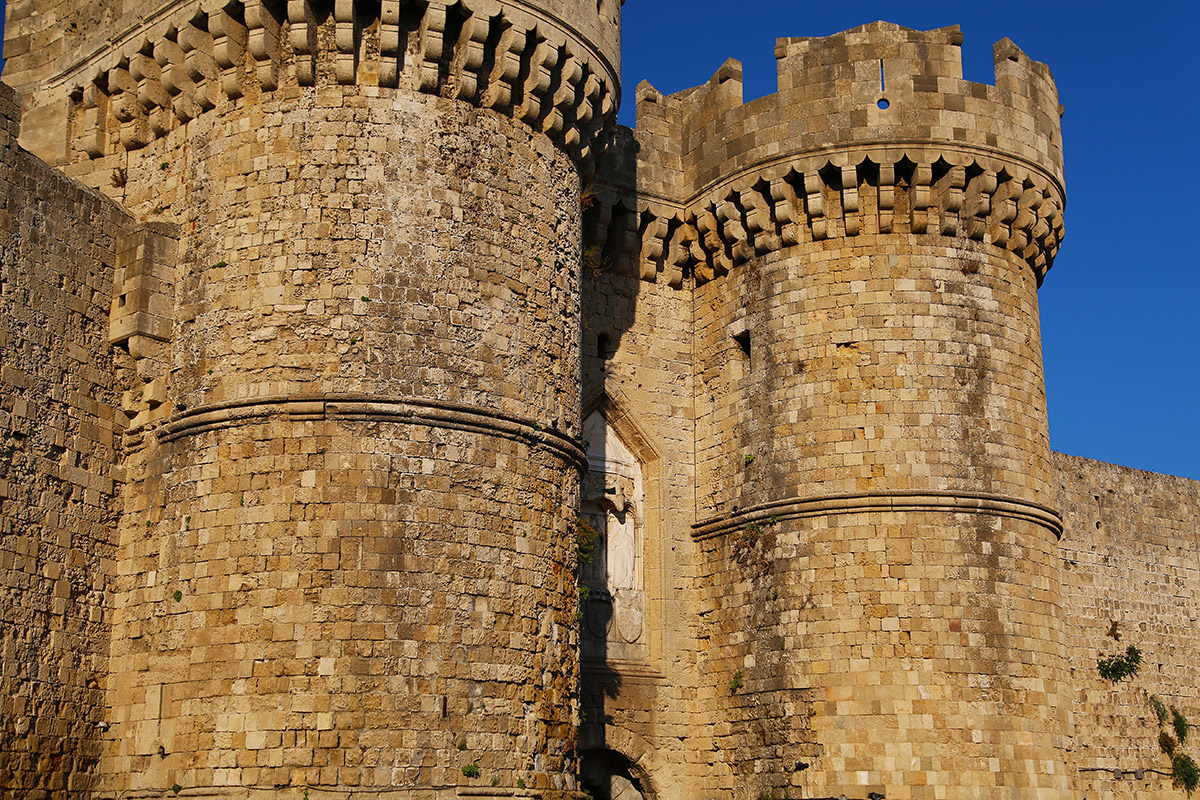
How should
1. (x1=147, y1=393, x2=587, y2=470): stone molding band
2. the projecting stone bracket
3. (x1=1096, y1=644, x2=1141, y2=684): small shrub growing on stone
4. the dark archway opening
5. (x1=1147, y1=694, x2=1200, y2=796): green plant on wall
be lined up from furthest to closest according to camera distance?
(x1=1147, y1=694, x2=1200, y2=796): green plant on wall < (x1=1096, y1=644, x2=1141, y2=684): small shrub growing on stone < the dark archway opening < the projecting stone bracket < (x1=147, y1=393, x2=587, y2=470): stone molding band

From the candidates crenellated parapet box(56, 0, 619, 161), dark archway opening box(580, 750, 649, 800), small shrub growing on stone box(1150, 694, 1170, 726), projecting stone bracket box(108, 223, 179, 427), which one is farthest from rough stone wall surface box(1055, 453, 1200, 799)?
projecting stone bracket box(108, 223, 179, 427)

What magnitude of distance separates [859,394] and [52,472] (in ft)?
23.0

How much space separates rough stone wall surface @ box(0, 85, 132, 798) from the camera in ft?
31.9

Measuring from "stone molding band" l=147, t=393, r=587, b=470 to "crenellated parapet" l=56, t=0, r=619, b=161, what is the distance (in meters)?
2.53

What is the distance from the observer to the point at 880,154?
1348 centimetres

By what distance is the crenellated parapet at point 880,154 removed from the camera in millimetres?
13500

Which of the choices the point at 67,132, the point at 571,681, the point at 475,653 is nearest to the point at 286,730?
the point at 475,653

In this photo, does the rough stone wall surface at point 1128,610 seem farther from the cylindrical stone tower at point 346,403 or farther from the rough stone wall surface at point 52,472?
the rough stone wall surface at point 52,472

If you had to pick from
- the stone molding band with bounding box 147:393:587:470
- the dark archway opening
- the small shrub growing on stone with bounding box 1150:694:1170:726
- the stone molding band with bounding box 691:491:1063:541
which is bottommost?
the dark archway opening

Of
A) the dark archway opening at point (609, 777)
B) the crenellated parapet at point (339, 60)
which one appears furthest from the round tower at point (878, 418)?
the crenellated parapet at point (339, 60)

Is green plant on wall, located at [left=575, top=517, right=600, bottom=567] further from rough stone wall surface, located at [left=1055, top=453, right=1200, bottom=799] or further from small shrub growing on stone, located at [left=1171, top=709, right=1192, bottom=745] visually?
small shrub growing on stone, located at [left=1171, top=709, right=1192, bottom=745]

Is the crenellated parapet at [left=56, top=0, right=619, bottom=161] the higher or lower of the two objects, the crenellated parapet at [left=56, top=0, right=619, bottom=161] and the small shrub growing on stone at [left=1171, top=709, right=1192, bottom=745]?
the higher

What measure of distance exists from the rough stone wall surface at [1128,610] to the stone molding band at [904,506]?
286cm

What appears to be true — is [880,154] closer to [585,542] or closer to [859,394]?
[859,394]
